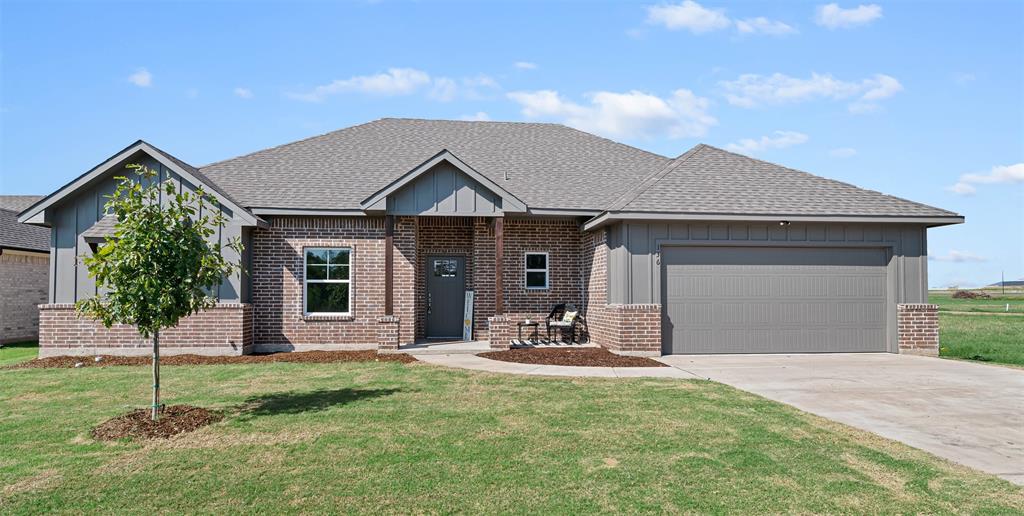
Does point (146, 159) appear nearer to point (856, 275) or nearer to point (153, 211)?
point (153, 211)

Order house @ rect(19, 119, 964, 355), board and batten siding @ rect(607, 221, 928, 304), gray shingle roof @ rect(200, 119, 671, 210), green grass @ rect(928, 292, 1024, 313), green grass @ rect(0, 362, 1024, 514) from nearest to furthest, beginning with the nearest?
green grass @ rect(0, 362, 1024, 514), board and batten siding @ rect(607, 221, 928, 304), house @ rect(19, 119, 964, 355), gray shingle roof @ rect(200, 119, 671, 210), green grass @ rect(928, 292, 1024, 313)

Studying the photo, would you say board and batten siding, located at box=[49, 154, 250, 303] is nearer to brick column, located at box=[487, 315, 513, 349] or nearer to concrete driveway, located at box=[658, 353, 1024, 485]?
brick column, located at box=[487, 315, 513, 349]

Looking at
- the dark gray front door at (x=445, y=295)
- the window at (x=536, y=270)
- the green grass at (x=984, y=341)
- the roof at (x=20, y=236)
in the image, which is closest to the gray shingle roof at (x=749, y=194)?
the window at (x=536, y=270)

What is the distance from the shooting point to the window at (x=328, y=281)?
607 inches

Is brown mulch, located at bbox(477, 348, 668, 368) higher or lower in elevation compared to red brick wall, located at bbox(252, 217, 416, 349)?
lower

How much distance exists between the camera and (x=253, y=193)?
15594mm

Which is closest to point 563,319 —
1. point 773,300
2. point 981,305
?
point 773,300

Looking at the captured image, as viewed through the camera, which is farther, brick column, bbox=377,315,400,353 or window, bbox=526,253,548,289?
window, bbox=526,253,548,289

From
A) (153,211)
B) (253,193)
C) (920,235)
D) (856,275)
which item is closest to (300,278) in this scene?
(253,193)

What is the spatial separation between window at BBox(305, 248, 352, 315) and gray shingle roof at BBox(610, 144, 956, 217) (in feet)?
21.8

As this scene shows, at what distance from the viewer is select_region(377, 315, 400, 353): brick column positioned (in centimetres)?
1430

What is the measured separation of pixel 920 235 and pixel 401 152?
13297 millimetres

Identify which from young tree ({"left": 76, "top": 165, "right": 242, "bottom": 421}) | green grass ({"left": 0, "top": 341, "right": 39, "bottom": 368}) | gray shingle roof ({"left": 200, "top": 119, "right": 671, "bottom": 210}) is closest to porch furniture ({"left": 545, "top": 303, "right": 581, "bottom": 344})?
gray shingle roof ({"left": 200, "top": 119, "right": 671, "bottom": 210})

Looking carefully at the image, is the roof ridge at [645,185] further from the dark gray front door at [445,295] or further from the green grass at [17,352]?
the green grass at [17,352]
